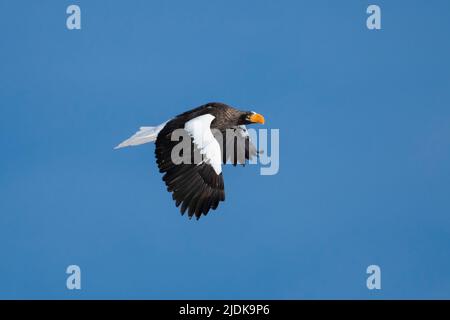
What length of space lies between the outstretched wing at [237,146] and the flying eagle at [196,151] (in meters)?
0.40

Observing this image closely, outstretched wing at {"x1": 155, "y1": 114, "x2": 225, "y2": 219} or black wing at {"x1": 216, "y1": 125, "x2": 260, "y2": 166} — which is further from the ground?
black wing at {"x1": 216, "y1": 125, "x2": 260, "y2": 166}

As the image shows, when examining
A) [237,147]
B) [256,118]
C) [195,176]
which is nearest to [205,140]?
[195,176]

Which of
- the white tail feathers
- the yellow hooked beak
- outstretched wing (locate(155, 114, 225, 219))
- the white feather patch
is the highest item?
the yellow hooked beak

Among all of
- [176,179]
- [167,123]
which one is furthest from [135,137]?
[176,179]

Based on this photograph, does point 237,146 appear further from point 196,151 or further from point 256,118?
point 196,151

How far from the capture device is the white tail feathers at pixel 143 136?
74.8 ft

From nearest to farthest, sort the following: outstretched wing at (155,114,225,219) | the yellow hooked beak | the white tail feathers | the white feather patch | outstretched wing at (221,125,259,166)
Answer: outstretched wing at (155,114,225,219)
the white feather patch
the white tail feathers
the yellow hooked beak
outstretched wing at (221,125,259,166)

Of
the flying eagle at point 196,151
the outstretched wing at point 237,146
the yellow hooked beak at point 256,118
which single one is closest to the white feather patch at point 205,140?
the flying eagle at point 196,151

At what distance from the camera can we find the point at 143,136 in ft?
74.9

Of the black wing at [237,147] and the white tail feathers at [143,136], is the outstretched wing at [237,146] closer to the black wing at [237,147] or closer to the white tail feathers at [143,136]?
the black wing at [237,147]

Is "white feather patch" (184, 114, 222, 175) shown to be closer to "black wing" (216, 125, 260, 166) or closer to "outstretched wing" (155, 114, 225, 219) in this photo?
"outstretched wing" (155, 114, 225, 219)

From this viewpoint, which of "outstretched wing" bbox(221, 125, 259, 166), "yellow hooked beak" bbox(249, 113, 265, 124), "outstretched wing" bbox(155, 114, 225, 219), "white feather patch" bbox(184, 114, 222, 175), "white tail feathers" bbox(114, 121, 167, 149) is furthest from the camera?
"outstretched wing" bbox(221, 125, 259, 166)

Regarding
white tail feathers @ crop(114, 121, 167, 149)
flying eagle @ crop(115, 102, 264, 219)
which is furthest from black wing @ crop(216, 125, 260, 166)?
white tail feathers @ crop(114, 121, 167, 149)

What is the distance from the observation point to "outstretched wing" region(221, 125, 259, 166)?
24.2 meters
